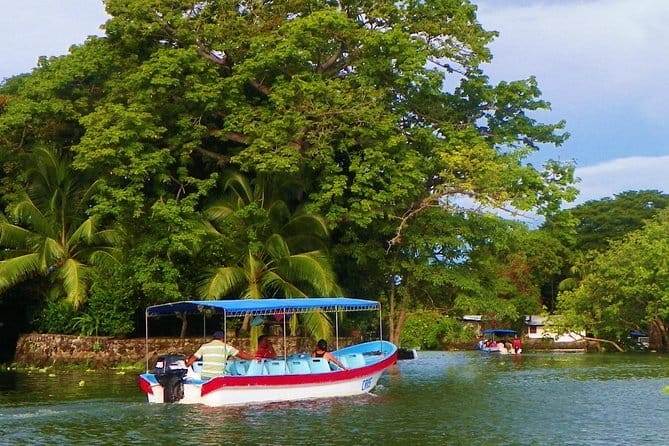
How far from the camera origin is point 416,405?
19.3 metres

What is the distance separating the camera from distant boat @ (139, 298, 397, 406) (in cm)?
1908

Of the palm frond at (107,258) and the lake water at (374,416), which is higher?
the palm frond at (107,258)

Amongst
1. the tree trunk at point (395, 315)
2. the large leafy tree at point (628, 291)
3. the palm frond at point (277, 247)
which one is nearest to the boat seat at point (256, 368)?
the palm frond at point (277, 247)

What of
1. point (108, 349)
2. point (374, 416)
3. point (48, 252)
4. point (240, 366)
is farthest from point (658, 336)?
point (374, 416)

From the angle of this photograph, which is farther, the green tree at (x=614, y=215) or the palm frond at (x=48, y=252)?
the green tree at (x=614, y=215)

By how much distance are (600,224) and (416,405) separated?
4656 centimetres

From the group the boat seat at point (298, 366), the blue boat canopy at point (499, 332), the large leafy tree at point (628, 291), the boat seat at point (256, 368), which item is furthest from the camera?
the blue boat canopy at point (499, 332)

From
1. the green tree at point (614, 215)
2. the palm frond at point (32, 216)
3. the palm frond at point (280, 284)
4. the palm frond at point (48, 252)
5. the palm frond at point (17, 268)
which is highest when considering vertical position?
the green tree at point (614, 215)

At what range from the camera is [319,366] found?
2097 centimetres

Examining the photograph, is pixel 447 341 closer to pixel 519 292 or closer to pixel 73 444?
pixel 519 292

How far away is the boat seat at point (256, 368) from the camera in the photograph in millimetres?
19922

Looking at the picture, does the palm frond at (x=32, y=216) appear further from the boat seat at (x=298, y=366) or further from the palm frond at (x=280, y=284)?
the boat seat at (x=298, y=366)

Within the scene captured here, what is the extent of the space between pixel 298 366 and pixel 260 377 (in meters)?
1.78

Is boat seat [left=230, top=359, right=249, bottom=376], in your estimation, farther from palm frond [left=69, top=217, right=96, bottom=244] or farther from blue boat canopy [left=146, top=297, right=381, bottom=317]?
palm frond [left=69, top=217, right=96, bottom=244]
